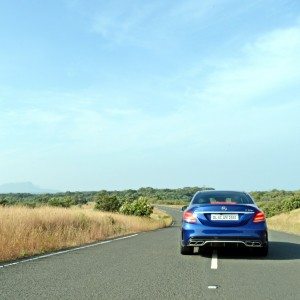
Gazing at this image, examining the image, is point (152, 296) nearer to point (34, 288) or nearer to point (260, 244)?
point (34, 288)

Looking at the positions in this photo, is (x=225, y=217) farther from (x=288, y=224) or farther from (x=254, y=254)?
(x=288, y=224)

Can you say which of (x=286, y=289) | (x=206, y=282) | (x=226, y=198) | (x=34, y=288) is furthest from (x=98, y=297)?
(x=226, y=198)

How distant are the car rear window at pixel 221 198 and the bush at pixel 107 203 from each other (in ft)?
155

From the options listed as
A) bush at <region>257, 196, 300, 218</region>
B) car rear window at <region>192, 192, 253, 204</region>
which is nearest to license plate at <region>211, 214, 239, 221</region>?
car rear window at <region>192, 192, 253, 204</region>

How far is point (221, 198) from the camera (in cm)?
1243

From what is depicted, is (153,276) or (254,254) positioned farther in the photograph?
(254,254)

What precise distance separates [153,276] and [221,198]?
3711 mm

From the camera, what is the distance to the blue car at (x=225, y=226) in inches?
448

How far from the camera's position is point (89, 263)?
437 inches

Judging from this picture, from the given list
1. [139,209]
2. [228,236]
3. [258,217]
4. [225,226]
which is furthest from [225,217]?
[139,209]

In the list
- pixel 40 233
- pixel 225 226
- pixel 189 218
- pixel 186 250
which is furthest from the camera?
pixel 40 233

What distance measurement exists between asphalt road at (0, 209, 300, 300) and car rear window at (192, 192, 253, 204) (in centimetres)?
128

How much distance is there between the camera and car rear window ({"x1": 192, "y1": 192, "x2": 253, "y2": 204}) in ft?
40.5

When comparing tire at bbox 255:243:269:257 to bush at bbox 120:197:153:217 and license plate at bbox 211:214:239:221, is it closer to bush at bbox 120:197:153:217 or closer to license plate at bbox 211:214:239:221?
license plate at bbox 211:214:239:221
